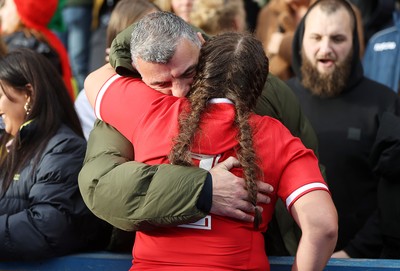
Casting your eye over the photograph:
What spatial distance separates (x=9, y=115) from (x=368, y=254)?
6.84ft

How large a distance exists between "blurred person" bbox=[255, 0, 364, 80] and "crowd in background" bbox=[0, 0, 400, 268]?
1cm

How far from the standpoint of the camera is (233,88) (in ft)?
10.5

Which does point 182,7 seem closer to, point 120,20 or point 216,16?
point 216,16

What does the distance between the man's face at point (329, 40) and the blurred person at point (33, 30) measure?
188 cm

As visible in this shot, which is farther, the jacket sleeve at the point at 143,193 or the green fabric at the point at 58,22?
the green fabric at the point at 58,22

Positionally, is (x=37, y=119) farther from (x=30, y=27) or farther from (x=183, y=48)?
(x=30, y=27)

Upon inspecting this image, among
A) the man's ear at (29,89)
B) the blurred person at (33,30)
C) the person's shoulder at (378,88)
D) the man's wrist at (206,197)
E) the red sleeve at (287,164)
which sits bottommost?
the blurred person at (33,30)

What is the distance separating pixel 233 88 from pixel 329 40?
83.7 inches

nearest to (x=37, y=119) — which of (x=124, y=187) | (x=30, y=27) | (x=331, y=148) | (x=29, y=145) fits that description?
(x=29, y=145)

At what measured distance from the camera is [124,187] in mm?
3178

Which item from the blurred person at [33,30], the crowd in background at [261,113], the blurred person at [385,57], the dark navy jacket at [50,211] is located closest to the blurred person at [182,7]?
the crowd in background at [261,113]

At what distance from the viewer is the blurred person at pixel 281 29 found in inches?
232

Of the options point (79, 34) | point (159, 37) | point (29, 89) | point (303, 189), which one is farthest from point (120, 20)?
point (79, 34)

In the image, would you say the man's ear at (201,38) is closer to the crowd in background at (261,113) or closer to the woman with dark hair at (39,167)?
the crowd in background at (261,113)
